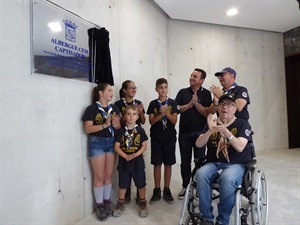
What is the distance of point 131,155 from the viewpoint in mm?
2201

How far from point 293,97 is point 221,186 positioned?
4699 mm

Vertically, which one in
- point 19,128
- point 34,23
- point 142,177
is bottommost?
point 142,177

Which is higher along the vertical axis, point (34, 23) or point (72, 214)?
point (34, 23)

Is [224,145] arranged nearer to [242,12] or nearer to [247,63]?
[242,12]

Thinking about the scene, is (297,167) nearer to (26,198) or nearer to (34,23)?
(26,198)

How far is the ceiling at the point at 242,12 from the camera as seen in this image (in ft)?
12.2

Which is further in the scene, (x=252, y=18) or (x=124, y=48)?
(x=252, y=18)

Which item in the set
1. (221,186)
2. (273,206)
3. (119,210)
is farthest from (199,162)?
(273,206)

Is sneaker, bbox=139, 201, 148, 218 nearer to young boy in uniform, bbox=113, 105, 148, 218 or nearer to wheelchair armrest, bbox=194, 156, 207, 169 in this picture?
young boy in uniform, bbox=113, 105, 148, 218

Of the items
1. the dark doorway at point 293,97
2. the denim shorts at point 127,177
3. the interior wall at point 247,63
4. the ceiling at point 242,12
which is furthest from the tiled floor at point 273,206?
the ceiling at point 242,12

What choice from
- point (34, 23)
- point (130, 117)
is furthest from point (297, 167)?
point (34, 23)

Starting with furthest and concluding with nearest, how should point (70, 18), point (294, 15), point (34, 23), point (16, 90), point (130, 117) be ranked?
point (294, 15) → point (130, 117) → point (70, 18) → point (34, 23) → point (16, 90)

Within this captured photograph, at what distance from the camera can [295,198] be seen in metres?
2.54

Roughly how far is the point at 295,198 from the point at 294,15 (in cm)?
343
